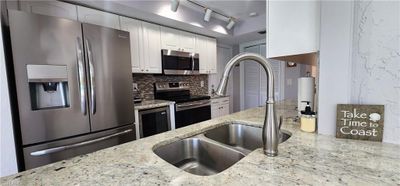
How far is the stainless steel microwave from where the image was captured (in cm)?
295

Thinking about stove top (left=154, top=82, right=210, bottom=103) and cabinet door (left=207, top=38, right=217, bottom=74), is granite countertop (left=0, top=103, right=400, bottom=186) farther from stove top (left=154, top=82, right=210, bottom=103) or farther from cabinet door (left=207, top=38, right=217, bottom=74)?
cabinet door (left=207, top=38, right=217, bottom=74)

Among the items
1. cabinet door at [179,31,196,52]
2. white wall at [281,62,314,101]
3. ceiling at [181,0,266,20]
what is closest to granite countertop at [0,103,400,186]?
ceiling at [181,0,266,20]

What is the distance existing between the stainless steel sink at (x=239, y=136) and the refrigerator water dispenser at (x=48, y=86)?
4.35 ft

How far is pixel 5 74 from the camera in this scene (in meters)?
1.26

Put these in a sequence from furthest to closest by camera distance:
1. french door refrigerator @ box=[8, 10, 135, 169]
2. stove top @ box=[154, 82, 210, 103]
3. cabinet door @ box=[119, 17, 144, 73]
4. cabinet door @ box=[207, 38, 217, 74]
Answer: cabinet door @ box=[207, 38, 217, 74], stove top @ box=[154, 82, 210, 103], cabinet door @ box=[119, 17, 144, 73], french door refrigerator @ box=[8, 10, 135, 169]

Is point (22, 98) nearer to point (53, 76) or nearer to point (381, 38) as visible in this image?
point (53, 76)

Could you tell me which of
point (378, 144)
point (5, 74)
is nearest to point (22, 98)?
point (5, 74)

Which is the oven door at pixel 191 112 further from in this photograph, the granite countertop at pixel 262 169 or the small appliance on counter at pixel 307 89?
the granite countertop at pixel 262 169

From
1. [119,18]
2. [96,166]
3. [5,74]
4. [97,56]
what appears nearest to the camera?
[96,166]

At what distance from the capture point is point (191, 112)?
2.99 metres

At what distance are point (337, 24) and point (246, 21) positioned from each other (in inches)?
111

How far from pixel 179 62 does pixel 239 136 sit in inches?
83.7

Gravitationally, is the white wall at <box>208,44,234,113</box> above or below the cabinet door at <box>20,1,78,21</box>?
below

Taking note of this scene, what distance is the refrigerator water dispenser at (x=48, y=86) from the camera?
1.39 m
